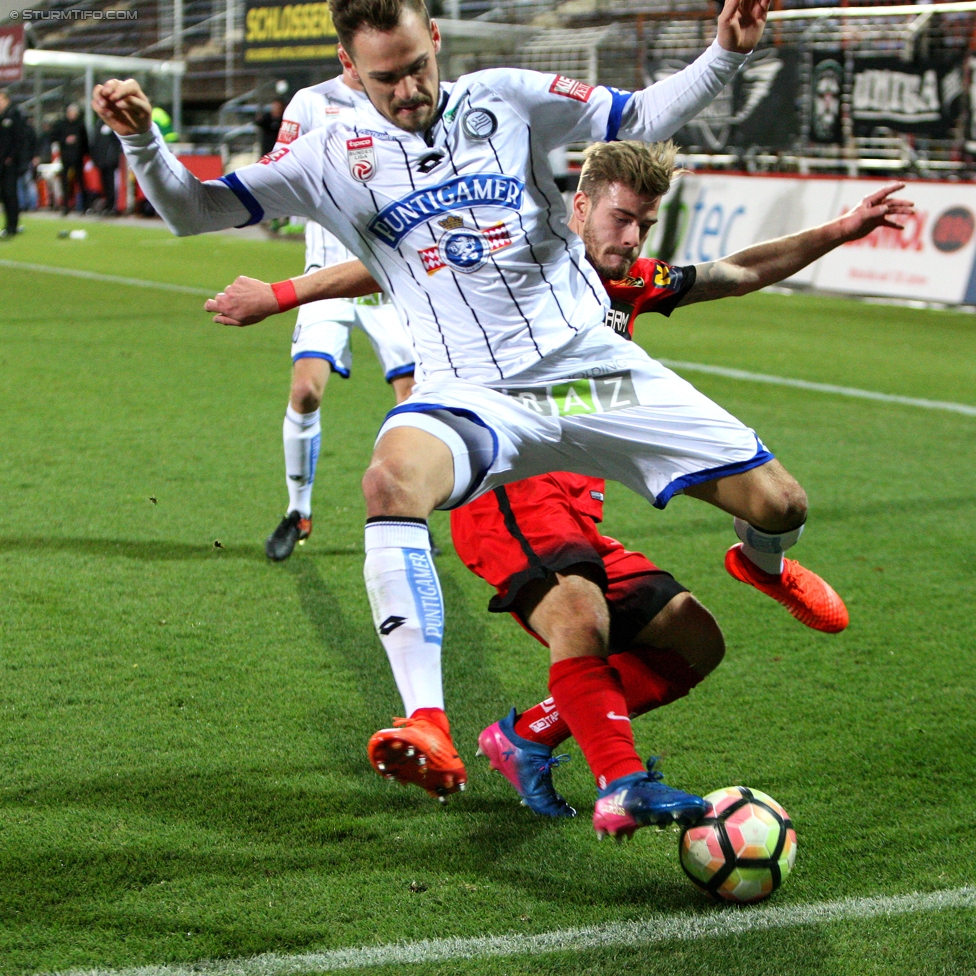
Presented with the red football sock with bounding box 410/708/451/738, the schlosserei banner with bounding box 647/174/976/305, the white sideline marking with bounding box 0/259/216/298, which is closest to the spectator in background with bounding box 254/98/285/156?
the white sideline marking with bounding box 0/259/216/298

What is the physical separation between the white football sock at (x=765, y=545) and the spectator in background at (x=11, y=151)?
1944cm

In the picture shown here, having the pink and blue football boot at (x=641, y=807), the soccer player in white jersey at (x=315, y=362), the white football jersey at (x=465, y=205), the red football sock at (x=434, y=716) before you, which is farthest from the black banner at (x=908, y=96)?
the red football sock at (x=434, y=716)

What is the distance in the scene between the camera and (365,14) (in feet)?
9.57

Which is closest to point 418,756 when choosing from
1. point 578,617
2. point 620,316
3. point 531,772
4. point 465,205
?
point 578,617

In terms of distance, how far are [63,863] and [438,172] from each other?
1792 mm

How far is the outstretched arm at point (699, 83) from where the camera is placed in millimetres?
3162

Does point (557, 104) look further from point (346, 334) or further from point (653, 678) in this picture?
point (346, 334)

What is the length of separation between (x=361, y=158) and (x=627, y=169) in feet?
2.35

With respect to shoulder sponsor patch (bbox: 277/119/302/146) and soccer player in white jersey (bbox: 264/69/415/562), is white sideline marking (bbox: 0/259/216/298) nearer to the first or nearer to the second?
soccer player in white jersey (bbox: 264/69/415/562)

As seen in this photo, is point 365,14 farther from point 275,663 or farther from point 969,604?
point 969,604

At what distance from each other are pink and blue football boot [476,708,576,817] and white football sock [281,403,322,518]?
7.91 feet

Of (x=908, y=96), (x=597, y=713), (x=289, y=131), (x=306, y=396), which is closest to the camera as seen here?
(x=597, y=713)

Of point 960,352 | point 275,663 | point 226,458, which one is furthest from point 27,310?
point 275,663

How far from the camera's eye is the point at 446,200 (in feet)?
10.2
